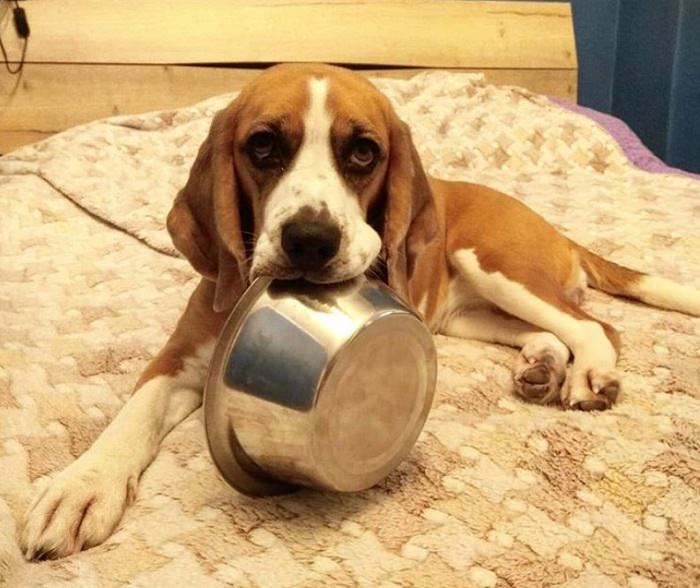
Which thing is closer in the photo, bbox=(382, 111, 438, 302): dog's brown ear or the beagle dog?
the beagle dog

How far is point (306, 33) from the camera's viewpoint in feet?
14.7

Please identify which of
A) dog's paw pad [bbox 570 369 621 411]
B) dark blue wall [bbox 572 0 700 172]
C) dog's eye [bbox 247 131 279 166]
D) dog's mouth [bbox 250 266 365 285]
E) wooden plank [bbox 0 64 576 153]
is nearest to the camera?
dog's mouth [bbox 250 266 365 285]

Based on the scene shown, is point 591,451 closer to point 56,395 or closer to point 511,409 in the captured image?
point 511,409

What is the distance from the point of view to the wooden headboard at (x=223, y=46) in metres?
4.09

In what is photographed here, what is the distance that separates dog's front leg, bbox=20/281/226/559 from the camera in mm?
1404

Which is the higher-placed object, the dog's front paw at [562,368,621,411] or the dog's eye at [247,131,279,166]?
the dog's eye at [247,131,279,166]

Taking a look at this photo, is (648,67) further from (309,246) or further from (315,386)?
(315,386)

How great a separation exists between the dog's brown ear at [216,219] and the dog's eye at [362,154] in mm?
282

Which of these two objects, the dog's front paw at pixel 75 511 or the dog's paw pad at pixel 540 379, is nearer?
the dog's front paw at pixel 75 511

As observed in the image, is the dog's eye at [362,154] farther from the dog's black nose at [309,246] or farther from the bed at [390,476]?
the bed at [390,476]

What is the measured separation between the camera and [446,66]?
484 centimetres

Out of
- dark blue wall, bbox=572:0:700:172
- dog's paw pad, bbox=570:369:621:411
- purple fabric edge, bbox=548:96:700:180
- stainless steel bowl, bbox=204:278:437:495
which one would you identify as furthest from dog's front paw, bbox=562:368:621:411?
dark blue wall, bbox=572:0:700:172

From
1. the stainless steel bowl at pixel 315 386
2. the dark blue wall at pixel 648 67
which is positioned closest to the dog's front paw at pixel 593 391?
the stainless steel bowl at pixel 315 386

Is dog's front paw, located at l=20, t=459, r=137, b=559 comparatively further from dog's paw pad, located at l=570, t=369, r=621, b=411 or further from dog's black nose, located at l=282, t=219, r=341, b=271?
dog's paw pad, located at l=570, t=369, r=621, b=411
